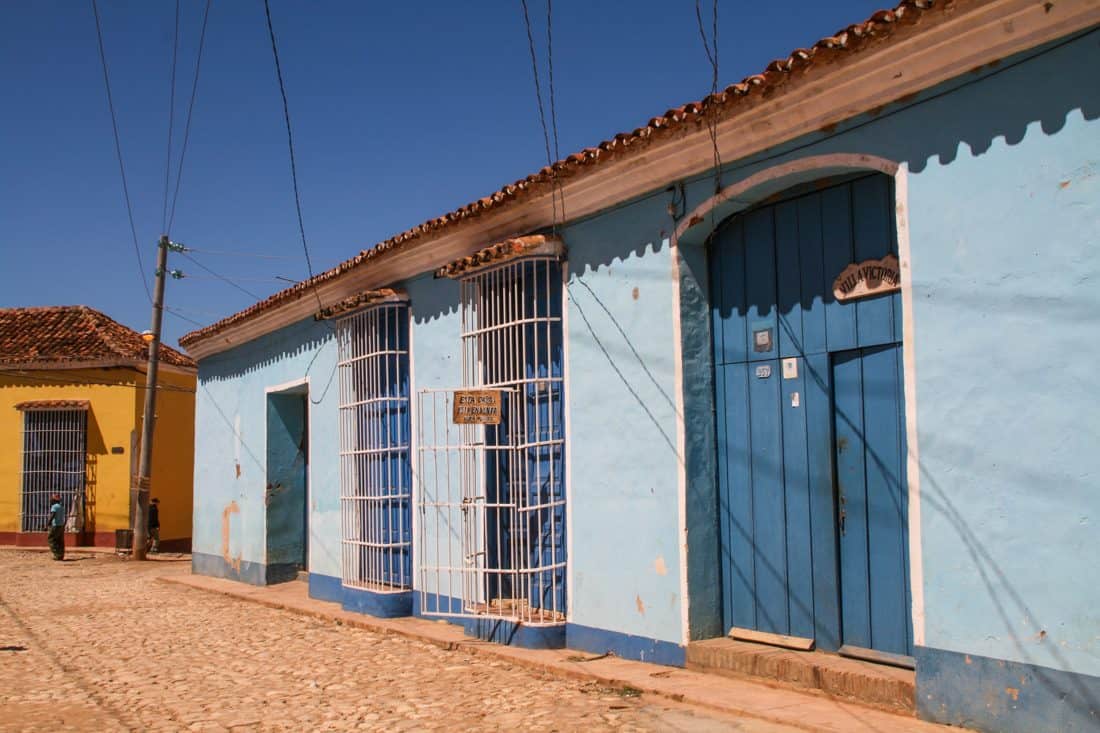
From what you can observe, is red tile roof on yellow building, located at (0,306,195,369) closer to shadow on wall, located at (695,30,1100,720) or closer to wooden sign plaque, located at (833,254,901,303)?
wooden sign plaque, located at (833,254,901,303)

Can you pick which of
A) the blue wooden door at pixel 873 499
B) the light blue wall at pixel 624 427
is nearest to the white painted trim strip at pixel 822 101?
the light blue wall at pixel 624 427

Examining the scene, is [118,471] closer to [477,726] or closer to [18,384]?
[18,384]

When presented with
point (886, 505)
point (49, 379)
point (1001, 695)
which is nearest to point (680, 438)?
point (886, 505)

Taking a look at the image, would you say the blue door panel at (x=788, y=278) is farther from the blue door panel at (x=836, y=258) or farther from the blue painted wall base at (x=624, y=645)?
the blue painted wall base at (x=624, y=645)

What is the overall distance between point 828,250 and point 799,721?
261 cm

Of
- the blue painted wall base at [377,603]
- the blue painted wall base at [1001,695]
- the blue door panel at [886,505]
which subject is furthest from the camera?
the blue painted wall base at [377,603]

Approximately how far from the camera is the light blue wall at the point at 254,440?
38.2 feet

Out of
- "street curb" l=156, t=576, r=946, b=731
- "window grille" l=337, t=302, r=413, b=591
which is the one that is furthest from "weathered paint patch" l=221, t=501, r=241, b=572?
"window grille" l=337, t=302, r=413, b=591

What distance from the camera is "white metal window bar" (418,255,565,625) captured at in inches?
311

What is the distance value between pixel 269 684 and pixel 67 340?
56.1 ft

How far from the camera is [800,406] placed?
20.3 ft

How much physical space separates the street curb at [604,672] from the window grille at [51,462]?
11896 millimetres

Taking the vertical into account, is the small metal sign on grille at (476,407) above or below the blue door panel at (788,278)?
below

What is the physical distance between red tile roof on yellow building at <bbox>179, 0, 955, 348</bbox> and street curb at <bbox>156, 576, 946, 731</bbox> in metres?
3.29
